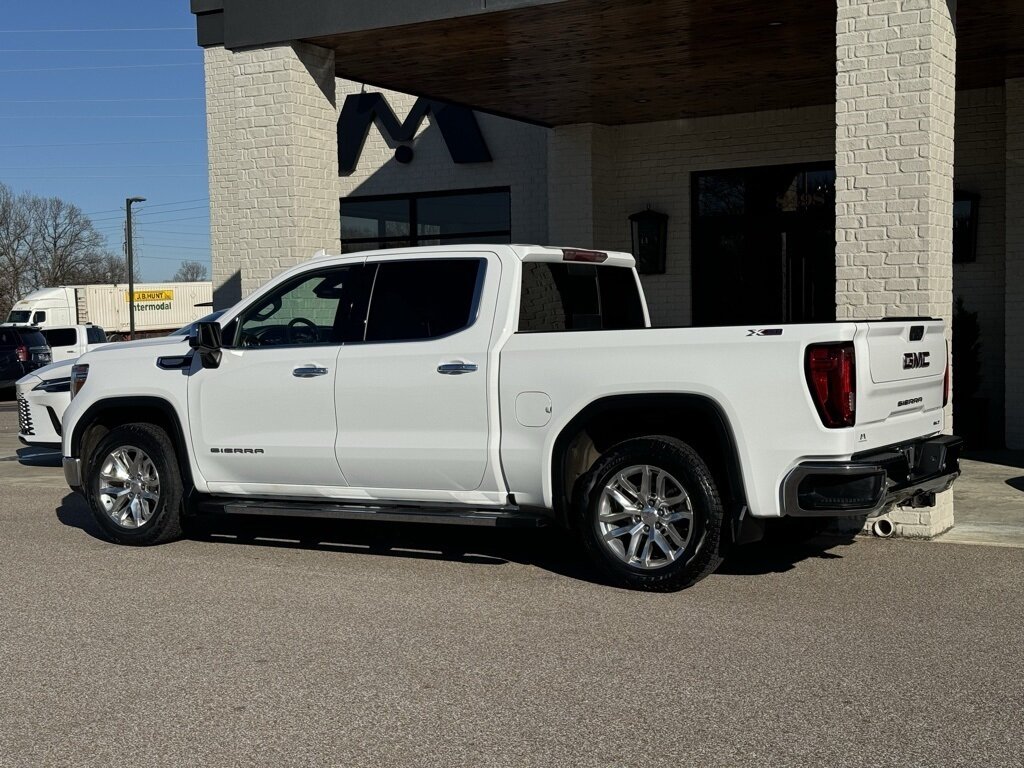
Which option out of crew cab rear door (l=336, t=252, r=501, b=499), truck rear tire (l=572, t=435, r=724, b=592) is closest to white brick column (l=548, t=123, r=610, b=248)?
crew cab rear door (l=336, t=252, r=501, b=499)

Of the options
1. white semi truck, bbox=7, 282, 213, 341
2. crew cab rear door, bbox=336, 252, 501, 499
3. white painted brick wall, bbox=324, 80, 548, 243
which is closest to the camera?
crew cab rear door, bbox=336, 252, 501, 499

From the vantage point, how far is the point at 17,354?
1035 inches

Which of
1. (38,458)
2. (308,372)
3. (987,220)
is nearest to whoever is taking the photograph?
(308,372)

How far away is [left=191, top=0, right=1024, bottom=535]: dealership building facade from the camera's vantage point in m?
9.27

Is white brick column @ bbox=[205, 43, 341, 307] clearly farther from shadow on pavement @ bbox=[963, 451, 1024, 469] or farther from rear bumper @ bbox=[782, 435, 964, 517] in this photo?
shadow on pavement @ bbox=[963, 451, 1024, 469]

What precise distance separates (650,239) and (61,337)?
17688 mm

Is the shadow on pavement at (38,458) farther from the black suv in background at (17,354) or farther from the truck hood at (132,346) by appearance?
the black suv in background at (17,354)

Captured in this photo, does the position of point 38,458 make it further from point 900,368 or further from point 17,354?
point 17,354

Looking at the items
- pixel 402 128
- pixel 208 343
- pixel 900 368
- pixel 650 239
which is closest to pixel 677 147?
pixel 650 239

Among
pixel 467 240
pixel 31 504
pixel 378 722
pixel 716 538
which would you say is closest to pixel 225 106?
pixel 467 240

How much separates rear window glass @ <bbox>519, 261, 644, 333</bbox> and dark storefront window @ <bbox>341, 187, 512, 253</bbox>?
980 cm

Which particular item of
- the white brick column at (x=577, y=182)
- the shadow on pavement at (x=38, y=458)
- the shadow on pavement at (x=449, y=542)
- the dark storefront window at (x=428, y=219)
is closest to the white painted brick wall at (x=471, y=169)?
the dark storefront window at (x=428, y=219)

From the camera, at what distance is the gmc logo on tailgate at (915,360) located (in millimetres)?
7371

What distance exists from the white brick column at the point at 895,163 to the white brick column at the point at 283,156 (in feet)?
16.3
